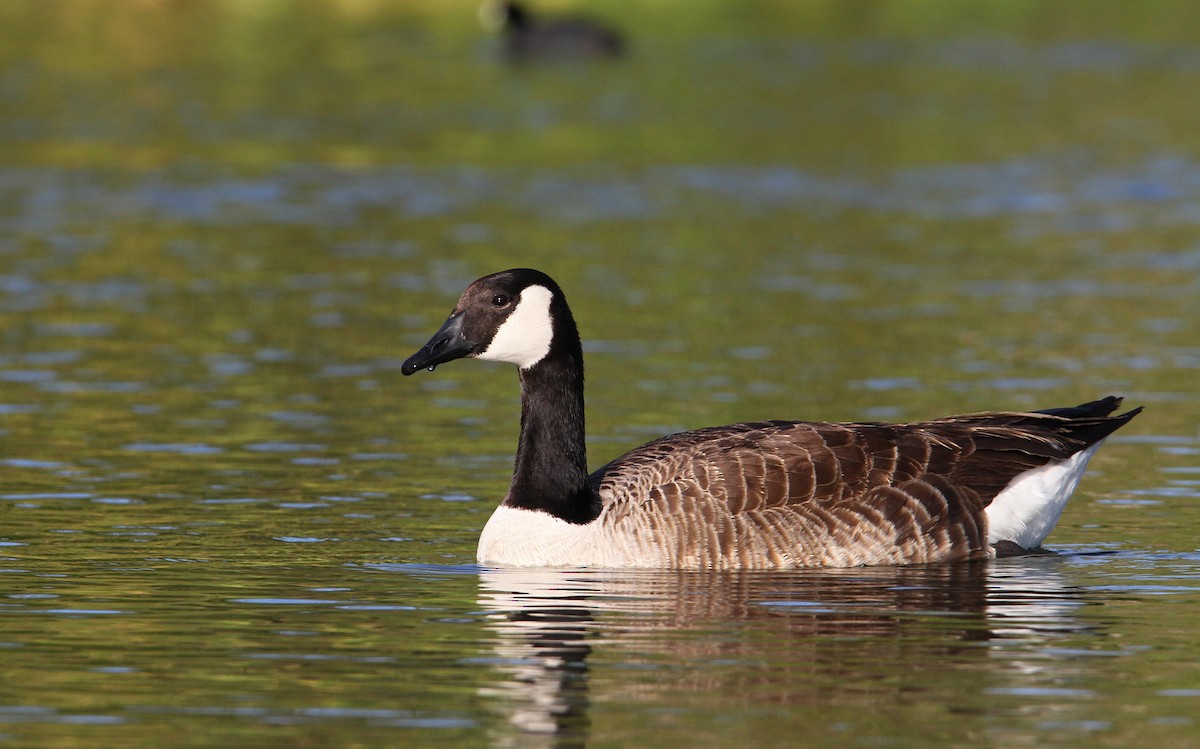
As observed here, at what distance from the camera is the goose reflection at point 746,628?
10.4 meters

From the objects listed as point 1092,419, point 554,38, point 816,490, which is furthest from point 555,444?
point 554,38

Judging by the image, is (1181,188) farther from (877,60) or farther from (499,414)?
(877,60)

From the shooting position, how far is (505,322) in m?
13.6

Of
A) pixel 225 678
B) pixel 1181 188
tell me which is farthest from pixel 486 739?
pixel 1181 188

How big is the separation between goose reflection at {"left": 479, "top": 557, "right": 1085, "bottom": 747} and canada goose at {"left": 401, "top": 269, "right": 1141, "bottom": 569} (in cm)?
17

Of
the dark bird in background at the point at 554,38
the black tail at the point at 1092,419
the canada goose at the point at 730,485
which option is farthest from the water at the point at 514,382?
the dark bird in background at the point at 554,38

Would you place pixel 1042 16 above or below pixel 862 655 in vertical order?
above

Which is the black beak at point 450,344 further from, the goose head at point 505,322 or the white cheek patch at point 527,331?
the white cheek patch at point 527,331

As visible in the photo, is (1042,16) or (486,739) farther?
(1042,16)

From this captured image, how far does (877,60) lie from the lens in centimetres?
5672

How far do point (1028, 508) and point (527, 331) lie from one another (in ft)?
11.6

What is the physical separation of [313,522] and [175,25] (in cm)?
5281

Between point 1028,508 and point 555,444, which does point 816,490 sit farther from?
point 555,444

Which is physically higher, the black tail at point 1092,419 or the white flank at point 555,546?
the black tail at point 1092,419
